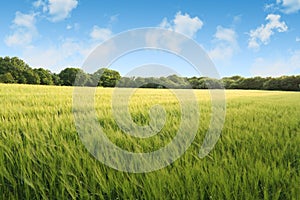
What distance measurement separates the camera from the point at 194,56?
2.88m

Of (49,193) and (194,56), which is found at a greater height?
(194,56)

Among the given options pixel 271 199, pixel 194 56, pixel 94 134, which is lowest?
pixel 271 199

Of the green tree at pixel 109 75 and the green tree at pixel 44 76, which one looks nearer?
the green tree at pixel 109 75

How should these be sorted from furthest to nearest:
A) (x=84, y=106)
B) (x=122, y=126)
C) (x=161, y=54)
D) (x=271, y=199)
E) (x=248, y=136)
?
(x=84, y=106), (x=161, y=54), (x=122, y=126), (x=248, y=136), (x=271, y=199)

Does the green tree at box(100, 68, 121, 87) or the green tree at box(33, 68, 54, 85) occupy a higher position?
the green tree at box(33, 68, 54, 85)

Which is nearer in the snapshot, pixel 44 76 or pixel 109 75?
pixel 109 75

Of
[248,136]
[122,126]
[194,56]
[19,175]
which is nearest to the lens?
[19,175]

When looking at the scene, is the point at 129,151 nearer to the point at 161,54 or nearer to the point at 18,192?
the point at 18,192

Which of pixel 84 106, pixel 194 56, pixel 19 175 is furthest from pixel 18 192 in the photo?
pixel 84 106

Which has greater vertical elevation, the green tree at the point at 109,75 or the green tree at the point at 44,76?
the green tree at the point at 44,76

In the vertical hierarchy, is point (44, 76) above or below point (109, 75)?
above

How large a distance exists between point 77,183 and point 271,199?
0.99 m

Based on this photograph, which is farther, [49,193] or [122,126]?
[122,126]

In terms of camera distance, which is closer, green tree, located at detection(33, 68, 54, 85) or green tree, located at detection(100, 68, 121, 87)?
green tree, located at detection(100, 68, 121, 87)
